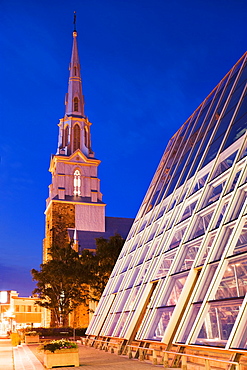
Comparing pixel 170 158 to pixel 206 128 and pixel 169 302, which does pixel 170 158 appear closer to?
pixel 206 128

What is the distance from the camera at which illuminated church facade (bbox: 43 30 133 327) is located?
61500 mm

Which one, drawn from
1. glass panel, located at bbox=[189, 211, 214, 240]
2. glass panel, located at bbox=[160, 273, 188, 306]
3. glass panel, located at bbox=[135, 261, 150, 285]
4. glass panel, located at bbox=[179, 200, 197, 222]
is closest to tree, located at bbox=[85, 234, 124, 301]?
glass panel, located at bbox=[135, 261, 150, 285]

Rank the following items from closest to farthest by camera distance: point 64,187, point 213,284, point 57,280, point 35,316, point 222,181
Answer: point 213,284 → point 222,181 → point 57,280 → point 64,187 → point 35,316

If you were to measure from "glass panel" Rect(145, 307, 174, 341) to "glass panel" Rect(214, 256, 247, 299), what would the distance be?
2.70 meters

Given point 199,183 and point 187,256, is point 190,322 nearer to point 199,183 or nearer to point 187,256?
point 187,256

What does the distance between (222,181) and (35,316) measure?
62.1 metres

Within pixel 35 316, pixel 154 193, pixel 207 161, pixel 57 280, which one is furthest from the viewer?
pixel 35 316

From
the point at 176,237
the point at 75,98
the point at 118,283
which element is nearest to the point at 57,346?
the point at 176,237

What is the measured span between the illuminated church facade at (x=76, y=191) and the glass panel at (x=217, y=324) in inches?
1865

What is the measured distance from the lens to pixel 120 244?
1736 inches

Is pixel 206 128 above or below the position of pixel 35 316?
above

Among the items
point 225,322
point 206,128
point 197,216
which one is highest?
point 206,128

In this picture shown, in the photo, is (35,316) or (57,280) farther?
(35,316)

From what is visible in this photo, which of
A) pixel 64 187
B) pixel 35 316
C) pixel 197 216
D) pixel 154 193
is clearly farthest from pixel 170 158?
pixel 35 316
